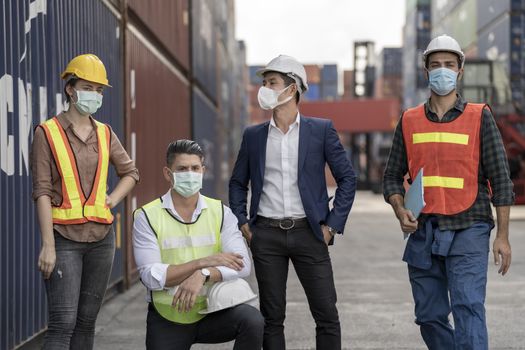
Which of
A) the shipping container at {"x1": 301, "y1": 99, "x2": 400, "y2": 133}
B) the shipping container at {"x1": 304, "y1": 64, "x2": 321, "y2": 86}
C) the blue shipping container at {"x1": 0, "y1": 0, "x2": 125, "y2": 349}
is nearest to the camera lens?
the blue shipping container at {"x1": 0, "y1": 0, "x2": 125, "y2": 349}

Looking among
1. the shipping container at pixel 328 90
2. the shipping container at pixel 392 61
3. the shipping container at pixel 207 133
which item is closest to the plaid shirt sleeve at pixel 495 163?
the shipping container at pixel 207 133

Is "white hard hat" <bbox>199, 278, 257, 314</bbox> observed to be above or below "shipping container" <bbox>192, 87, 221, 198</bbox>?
below

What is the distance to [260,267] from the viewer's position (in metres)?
4.49

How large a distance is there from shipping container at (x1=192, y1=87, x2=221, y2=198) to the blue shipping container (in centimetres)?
1042

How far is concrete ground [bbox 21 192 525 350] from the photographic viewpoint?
6.05 m

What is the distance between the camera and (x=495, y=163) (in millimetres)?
4160

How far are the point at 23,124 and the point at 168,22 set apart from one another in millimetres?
8121

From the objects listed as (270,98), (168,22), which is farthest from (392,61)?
(270,98)

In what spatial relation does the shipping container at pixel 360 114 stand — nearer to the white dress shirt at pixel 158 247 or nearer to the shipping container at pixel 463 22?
the shipping container at pixel 463 22

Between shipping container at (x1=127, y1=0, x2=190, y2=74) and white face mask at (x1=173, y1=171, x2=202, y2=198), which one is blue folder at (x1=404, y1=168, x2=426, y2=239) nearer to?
white face mask at (x1=173, y1=171, x2=202, y2=198)

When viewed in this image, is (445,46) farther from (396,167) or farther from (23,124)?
(23,124)

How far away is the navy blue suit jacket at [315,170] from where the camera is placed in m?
4.43

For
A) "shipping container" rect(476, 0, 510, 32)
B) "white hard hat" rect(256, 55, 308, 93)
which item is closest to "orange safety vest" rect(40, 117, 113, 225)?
"white hard hat" rect(256, 55, 308, 93)

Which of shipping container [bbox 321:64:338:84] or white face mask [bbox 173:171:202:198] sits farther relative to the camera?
shipping container [bbox 321:64:338:84]
